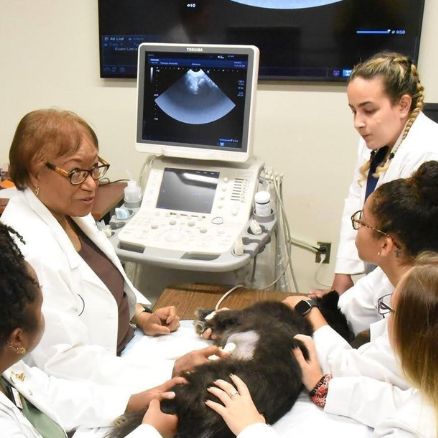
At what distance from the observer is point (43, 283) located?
133 cm

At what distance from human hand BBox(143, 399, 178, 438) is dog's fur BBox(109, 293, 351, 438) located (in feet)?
0.05

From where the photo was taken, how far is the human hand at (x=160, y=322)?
1.71 metres

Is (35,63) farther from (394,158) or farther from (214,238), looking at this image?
(394,158)

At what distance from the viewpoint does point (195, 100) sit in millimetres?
2166

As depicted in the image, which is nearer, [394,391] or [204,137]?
[394,391]

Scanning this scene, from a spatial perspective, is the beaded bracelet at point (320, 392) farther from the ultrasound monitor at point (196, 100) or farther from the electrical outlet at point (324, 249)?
the electrical outlet at point (324, 249)

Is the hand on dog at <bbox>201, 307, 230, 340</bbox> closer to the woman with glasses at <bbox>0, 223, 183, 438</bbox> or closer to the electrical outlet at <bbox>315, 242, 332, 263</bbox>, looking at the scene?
the woman with glasses at <bbox>0, 223, 183, 438</bbox>

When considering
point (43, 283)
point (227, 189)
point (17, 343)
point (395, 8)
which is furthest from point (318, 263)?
point (17, 343)

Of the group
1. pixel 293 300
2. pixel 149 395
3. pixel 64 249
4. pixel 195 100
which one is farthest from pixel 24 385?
pixel 195 100

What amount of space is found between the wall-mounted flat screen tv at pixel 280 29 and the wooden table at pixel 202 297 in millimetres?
1150

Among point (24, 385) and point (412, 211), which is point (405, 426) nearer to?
point (412, 211)

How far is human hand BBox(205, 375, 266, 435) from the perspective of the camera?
3.82 feet

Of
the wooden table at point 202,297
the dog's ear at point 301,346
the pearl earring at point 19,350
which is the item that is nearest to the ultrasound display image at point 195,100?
the wooden table at point 202,297

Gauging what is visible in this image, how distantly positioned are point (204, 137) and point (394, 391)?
4.16 ft
